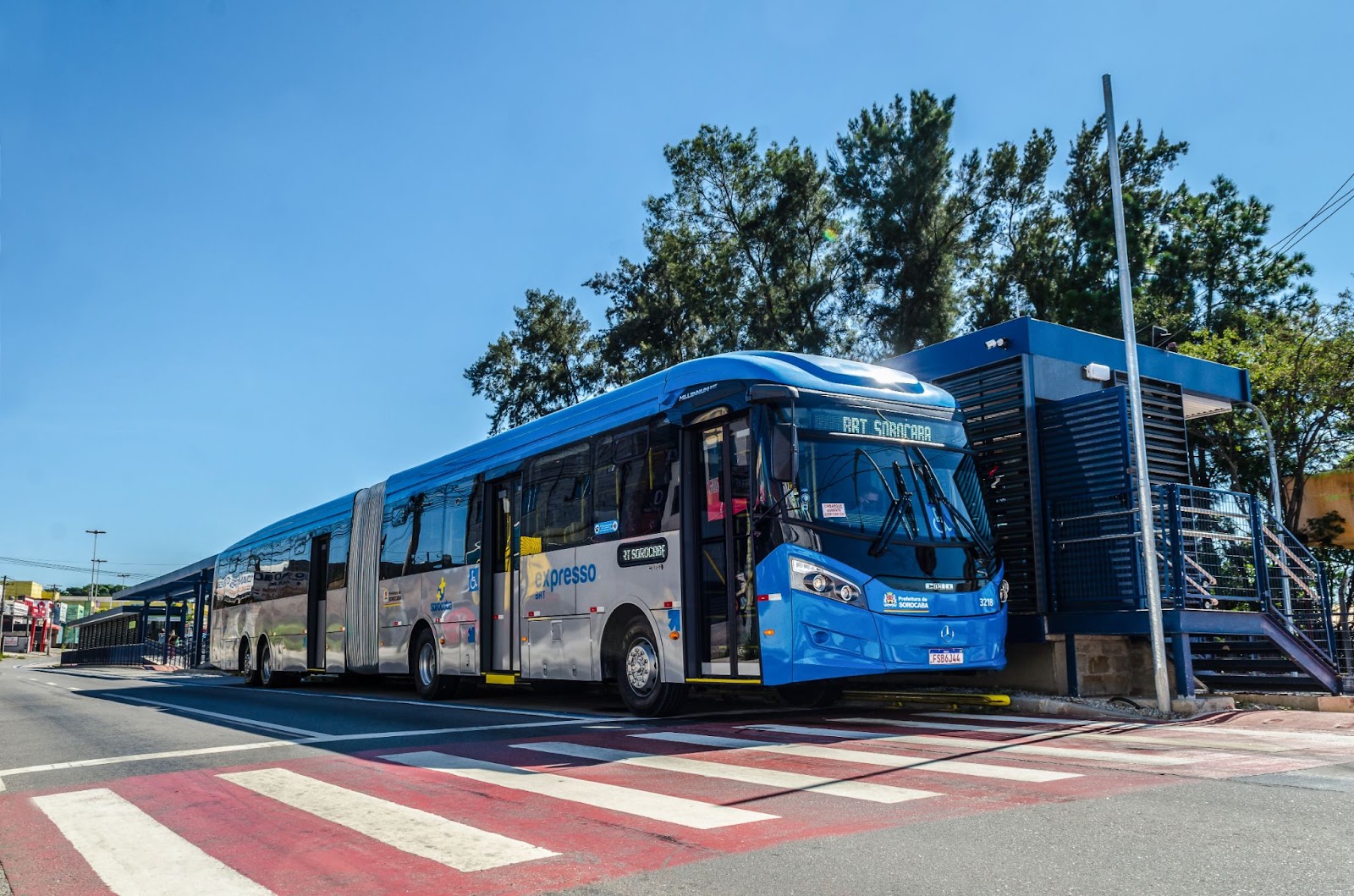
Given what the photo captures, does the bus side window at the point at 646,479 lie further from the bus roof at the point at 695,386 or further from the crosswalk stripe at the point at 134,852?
the crosswalk stripe at the point at 134,852

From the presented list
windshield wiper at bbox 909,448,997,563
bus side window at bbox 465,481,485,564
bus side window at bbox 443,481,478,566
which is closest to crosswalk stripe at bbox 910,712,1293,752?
windshield wiper at bbox 909,448,997,563

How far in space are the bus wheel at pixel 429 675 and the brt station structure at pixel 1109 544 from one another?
646 centimetres

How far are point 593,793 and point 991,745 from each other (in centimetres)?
375

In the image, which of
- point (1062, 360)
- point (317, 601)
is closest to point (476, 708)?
point (317, 601)

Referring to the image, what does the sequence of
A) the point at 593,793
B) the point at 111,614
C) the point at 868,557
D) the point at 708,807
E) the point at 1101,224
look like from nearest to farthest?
the point at 708,807
the point at 593,793
the point at 868,557
the point at 1101,224
the point at 111,614

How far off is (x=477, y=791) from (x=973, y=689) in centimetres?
871

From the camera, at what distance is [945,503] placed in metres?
11.0

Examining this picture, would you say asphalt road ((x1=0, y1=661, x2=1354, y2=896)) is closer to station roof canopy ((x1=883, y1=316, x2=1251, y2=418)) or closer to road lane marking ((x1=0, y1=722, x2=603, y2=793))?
road lane marking ((x1=0, y1=722, x2=603, y2=793))

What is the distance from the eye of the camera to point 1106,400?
13.3 meters

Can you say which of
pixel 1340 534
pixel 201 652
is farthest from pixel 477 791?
pixel 201 652

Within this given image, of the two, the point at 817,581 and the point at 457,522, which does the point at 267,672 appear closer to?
the point at 457,522

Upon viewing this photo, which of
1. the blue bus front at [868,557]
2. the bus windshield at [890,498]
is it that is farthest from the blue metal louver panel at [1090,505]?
the bus windshield at [890,498]

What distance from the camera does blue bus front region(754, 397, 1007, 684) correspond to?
9812 mm

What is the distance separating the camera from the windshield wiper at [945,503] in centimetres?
1097
